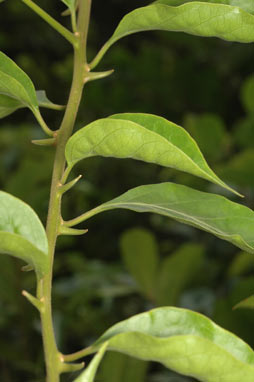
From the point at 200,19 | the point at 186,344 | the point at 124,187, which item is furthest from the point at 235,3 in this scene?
the point at 124,187

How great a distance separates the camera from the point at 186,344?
0.40 metres

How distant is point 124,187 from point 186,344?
4.31 feet

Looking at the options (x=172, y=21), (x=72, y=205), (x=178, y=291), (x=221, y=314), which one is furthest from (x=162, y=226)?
(x=172, y=21)

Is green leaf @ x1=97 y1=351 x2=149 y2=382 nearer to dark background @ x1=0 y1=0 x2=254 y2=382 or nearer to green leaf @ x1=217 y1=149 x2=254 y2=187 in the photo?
dark background @ x1=0 y1=0 x2=254 y2=382

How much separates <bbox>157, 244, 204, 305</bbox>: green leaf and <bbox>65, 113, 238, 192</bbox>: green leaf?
73 cm

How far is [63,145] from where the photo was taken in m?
0.49

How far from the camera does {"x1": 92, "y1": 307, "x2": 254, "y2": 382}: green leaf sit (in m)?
0.40

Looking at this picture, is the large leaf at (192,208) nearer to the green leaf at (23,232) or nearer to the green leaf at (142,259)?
the green leaf at (23,232)

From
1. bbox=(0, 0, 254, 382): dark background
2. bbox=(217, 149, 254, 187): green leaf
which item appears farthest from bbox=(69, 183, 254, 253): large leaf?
bbox=(217, 149, 254, 187): green leaf

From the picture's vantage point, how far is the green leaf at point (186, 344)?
1.32ft

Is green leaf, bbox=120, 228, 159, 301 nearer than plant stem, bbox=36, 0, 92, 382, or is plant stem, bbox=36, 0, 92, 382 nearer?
plant stem, bbox=36, 0, 92, 382

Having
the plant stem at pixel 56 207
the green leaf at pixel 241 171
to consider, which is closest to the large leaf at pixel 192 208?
the plant stem at pixel 56 207

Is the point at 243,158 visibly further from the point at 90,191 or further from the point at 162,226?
the point at 162,226

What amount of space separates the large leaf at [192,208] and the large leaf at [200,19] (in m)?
0.11
